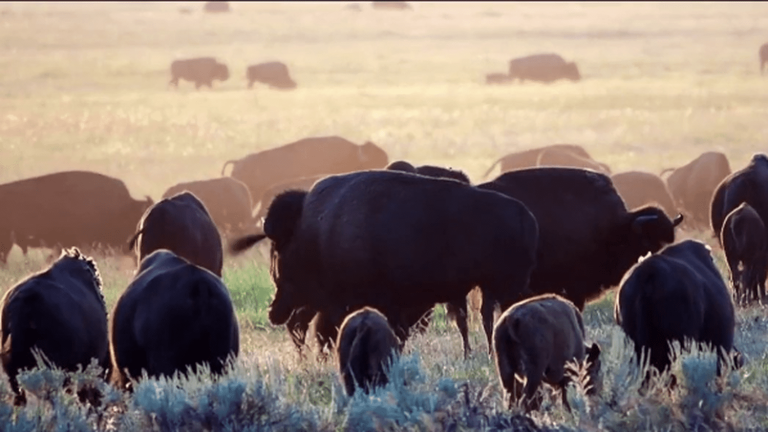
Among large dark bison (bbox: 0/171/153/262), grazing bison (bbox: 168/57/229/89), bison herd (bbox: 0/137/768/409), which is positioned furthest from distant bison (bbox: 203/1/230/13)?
bison herd (bbox: 0/137/768/409)

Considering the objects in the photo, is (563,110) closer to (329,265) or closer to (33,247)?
(33,247)

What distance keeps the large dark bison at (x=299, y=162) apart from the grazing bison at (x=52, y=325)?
55.8 ft

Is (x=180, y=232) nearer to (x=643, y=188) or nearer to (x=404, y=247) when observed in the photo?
(x=404, y=247)

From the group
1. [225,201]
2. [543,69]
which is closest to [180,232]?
[225,201]

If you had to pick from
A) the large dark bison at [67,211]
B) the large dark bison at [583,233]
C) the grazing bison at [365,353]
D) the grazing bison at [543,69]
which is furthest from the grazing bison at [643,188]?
the grazing bison at [543,69]

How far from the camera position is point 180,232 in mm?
13508

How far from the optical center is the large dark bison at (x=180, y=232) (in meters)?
13.4

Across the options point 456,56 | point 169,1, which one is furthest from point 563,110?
point 169,1

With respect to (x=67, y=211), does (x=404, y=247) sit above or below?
above

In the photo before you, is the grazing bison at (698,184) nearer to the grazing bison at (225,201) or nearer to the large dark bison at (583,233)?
the grazing bison at (225,201)

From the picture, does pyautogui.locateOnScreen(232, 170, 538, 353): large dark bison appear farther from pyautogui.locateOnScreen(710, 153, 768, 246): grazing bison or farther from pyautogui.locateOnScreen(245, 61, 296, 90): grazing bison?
pyautogui.locateOnScreen(245, 61, 296, 90): grazing bison

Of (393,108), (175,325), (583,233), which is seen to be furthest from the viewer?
(393,108)

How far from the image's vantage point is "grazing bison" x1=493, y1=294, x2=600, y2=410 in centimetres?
882

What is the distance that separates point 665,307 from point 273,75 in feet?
151
